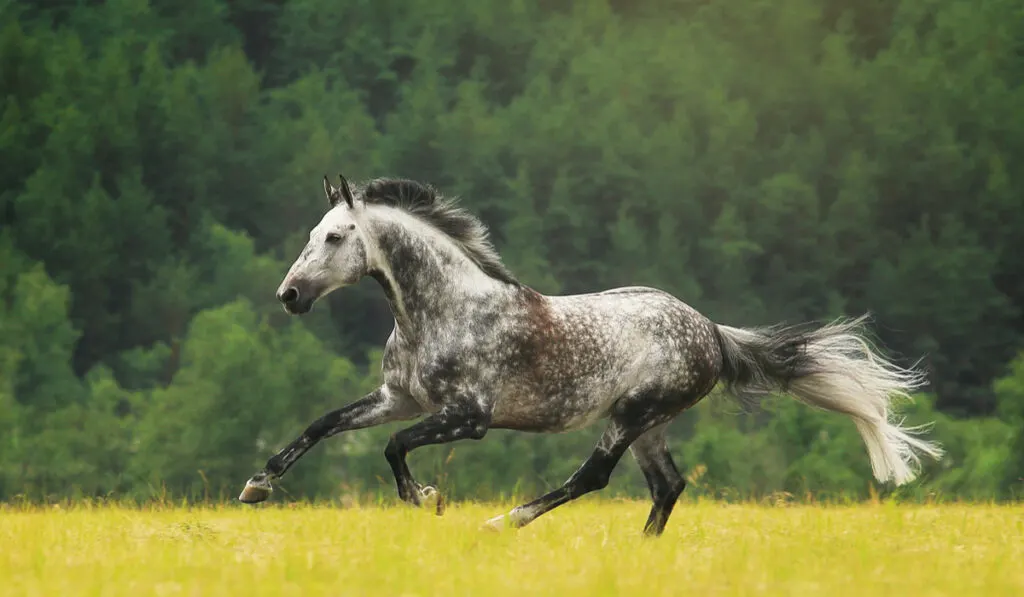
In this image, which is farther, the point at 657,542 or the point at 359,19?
the point at 359,19

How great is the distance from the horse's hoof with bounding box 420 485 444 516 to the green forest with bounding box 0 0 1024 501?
2434 centimetres

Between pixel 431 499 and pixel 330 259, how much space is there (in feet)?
4.43

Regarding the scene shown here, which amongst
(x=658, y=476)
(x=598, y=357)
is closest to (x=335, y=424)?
(x=598, y=357)

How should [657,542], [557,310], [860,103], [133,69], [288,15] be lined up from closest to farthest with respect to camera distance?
[657,542], [557,310], [860,103], [133,69], [288,15]

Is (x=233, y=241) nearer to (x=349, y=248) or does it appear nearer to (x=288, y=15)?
(x=288, y=15)

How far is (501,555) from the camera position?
6.45 metres

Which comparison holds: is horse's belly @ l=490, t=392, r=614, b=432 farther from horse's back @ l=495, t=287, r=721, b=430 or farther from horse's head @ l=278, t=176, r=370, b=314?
horse's head @ l=278, t=176, r=370, b=314

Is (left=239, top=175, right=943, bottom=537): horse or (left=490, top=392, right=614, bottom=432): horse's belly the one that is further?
(left=490, top=392, right=614, bottom=432): horse's belly

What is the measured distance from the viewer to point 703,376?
26.9 ft

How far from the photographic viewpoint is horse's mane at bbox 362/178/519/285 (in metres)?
7.74

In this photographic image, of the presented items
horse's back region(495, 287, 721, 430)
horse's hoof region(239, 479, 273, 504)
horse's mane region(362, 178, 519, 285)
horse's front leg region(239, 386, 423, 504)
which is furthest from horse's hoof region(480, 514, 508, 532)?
horse's mane region(362, 178, 519, 285)

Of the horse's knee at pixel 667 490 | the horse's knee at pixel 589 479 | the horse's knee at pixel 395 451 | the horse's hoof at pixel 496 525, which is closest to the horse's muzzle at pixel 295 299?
the horse's knee at pixel 395 451

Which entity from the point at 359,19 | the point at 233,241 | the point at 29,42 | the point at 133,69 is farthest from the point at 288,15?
the point at 233,241

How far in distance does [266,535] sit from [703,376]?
2642 millimetres
